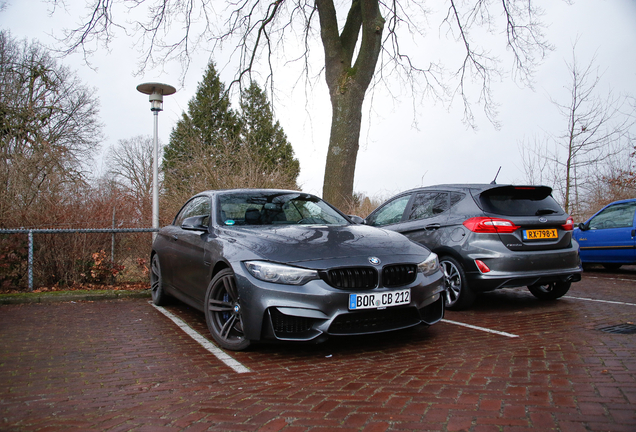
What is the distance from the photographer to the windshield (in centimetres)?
523

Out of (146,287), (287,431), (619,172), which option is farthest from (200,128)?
(287,431)

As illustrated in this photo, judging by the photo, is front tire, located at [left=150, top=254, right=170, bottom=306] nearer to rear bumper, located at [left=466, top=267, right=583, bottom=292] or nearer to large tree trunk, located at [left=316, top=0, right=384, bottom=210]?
rear bumper, located at [left=466, top=267, right=583, bottom=292]

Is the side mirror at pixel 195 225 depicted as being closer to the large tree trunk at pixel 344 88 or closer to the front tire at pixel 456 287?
the front tire at pixel 456 287

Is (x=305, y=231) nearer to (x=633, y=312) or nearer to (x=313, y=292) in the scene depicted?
(x=313, y=292)

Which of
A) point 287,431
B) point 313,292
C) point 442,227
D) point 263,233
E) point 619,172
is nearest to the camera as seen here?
point 287,431

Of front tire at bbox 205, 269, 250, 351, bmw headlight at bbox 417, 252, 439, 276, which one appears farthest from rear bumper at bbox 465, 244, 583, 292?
front tire at bbox 205, 269, 250, 351

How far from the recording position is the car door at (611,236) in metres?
9.66

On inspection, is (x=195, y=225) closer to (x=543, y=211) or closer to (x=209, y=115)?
(x=543, y=211)

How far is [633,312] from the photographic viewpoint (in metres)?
5.62

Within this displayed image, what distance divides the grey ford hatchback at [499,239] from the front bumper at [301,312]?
215 cm

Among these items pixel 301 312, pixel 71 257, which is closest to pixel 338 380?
pixel 301 312

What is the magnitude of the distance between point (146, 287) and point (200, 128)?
33.8 metres

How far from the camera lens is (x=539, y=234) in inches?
229

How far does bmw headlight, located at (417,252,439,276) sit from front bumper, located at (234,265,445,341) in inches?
18.2
